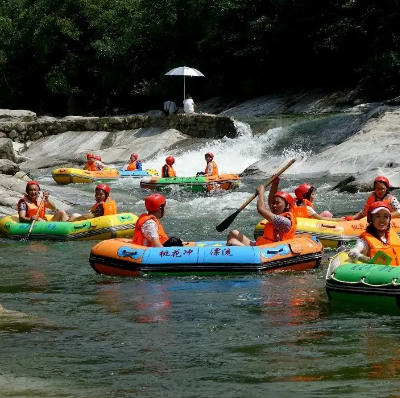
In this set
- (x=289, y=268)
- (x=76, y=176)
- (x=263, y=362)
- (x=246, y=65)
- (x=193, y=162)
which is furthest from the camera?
(x=246, y=65)

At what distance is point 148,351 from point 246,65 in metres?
28.8

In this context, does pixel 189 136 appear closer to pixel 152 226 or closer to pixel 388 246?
pixel 152 226

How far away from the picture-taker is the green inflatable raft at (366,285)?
806cm

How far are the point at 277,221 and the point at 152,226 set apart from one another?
1.37m

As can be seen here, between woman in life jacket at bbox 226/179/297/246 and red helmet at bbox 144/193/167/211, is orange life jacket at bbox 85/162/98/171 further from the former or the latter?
red helmet at bbox 144/193/167/211

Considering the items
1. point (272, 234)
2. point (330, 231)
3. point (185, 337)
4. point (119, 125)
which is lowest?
point (185, 337)

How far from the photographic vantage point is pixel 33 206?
1464 cm

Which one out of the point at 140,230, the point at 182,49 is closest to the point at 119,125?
the point at 182,49

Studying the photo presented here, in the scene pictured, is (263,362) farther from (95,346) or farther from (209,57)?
(209,57)

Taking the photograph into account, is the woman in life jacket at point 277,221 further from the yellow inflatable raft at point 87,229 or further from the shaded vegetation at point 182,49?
the shaded vegetation at point 182,49

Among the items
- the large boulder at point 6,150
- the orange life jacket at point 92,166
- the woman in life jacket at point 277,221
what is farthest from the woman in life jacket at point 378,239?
the large boulder at point 6,150

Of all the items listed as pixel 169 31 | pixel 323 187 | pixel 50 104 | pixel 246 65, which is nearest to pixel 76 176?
pixel 323 187

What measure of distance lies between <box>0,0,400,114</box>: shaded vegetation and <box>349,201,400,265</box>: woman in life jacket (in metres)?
21.0

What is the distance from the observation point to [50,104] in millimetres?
43531
